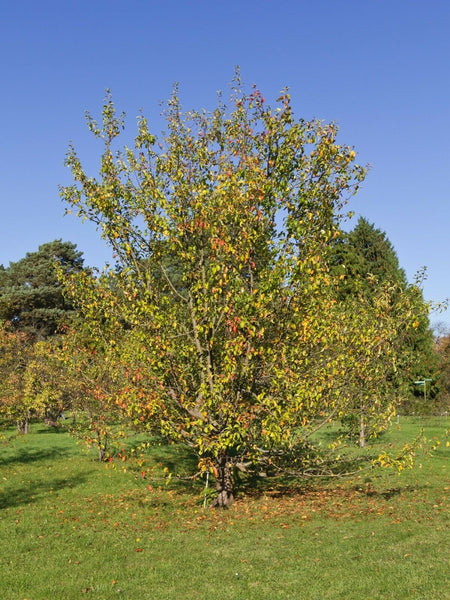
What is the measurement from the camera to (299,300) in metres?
12.7

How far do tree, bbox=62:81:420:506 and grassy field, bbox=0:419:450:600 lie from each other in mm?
1751

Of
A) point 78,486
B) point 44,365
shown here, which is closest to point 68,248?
point 44,365

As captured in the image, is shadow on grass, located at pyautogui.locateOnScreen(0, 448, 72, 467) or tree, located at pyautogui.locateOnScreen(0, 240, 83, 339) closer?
shadow on grass, located at pyautogui.locateOnScreen(0, 448, 72, 467)

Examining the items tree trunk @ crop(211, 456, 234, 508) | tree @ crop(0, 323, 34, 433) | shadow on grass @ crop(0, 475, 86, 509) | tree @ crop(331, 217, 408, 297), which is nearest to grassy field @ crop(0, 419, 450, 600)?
shadow on grass @ crop(0, 475, 86, 509)

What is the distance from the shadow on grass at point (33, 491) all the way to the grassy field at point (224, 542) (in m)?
0.06

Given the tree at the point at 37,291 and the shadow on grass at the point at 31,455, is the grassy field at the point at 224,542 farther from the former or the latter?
the tree at the point at 37,291

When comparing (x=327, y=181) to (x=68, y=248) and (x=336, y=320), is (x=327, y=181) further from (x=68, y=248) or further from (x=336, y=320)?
(x=68, y=248)

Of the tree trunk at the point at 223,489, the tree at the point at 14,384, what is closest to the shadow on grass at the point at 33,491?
the tree trunk at the point at 223,489

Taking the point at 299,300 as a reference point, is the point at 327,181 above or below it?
above

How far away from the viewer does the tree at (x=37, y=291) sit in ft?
171

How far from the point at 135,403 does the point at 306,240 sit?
5.84 m

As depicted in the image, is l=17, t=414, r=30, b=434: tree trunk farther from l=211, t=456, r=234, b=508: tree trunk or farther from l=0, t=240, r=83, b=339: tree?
l=211, t=456, r=234, b=508: tree trunk

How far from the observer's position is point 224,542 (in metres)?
11.1

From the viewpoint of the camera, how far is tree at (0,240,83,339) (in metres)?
52.0
